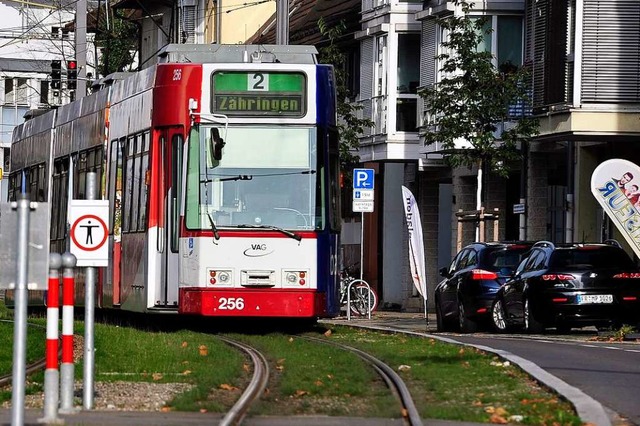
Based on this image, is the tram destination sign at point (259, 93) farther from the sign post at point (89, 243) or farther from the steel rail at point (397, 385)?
the sign post at point (89, 243)

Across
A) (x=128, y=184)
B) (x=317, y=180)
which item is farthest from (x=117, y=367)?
(x=128, y=184)

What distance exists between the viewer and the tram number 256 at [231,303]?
24922 mm

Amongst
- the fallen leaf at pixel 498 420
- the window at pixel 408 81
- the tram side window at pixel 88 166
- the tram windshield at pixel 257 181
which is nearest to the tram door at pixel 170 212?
the tram windshield at pixel 257 181

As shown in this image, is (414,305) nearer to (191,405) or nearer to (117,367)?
(117,367)

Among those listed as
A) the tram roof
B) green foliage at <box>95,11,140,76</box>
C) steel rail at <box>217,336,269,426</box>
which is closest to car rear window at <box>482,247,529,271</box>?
the tram roof

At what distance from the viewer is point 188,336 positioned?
949 inches

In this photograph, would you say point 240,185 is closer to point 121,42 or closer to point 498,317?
point 498,317

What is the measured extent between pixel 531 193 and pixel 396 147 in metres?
7.12

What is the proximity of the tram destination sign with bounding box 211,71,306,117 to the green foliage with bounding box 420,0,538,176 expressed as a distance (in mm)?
10874

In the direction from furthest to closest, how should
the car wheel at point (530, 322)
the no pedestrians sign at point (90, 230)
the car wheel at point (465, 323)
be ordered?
the car wheel at point (465, 323) < the car wheel at point (530, 322) < the no pedestrians sign at point (90, 230)

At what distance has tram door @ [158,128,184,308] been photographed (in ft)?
83.3

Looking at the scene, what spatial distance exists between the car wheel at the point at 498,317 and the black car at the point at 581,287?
1141 millimetres

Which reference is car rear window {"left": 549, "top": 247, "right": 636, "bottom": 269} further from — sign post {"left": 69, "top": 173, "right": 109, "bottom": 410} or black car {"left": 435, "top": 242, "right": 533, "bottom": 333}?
sign post {"left": 69, "top": 173, "right": 109, "bottom": 410}

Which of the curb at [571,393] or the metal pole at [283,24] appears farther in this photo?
the metal pole at [283,24]
